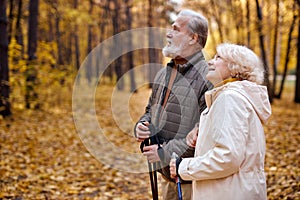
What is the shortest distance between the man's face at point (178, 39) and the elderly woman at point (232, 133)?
54 cm

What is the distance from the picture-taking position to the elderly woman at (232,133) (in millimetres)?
2203

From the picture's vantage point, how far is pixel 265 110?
7.72 feet

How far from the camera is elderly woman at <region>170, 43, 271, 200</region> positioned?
220cm

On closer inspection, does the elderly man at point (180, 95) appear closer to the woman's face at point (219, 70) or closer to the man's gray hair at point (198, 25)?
the man's gray hair at point (198, 25)

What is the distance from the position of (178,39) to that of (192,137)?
0.79m

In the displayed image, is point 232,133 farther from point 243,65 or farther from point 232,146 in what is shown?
point 243,65

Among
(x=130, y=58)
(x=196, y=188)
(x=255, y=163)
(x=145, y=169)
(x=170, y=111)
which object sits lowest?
(x=145, y=169)

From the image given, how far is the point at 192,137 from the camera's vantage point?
9.14 feet

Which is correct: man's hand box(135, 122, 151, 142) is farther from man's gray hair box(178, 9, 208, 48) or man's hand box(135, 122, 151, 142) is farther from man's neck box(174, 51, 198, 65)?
man's gray hair box(178, 9, 208, 48)

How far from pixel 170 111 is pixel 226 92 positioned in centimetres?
80

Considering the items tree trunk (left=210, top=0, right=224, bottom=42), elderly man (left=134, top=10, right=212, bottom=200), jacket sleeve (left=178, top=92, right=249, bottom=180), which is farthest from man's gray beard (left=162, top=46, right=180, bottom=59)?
tree trunk (left=210, top=0, right=224, bottom=42)

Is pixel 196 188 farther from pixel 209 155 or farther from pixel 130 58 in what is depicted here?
pixel 130 58

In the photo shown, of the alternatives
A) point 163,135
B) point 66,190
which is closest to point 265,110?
point 163,135

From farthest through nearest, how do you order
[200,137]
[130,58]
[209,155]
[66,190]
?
1. [130,58]
2. [66,190]
3. [200,137]
4. [209,155]
